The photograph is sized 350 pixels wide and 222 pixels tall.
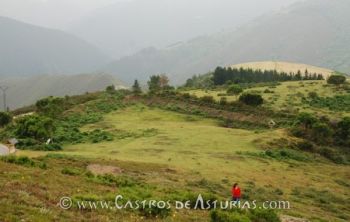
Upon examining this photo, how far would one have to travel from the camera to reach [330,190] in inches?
1629

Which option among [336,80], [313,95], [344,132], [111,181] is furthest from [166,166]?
[336,80]

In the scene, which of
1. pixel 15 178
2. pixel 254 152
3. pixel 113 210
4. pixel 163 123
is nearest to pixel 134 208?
pixel 113 210

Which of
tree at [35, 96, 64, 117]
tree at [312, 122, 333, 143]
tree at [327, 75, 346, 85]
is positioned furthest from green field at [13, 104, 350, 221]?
tree at [327, 75, 346, 85]

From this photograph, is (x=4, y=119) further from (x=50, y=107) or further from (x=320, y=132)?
(x=320, y=132)

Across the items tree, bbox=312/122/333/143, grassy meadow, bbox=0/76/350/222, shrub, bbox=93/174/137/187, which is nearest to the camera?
grassy meadow, bbox=0/76/350/222

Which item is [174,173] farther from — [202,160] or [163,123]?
[163,123]

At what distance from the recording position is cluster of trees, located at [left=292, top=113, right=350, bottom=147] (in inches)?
2493

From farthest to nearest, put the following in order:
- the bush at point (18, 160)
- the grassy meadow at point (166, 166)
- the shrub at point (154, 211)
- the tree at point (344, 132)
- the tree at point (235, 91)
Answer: the tree at point (235, 91)
the tree at point (344, 132)
the bush at point (18, 160)
the grassy meadow at point (166, 166)
the shrub at point (154, 211)

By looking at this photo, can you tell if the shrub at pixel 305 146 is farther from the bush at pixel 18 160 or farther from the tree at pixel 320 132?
the bush at pixel 18 160

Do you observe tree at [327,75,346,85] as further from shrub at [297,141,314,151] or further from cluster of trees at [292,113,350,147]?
shrub at [297,141,314,151]

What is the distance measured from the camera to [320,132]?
63.3 metres

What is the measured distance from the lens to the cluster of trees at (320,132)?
2493 inches

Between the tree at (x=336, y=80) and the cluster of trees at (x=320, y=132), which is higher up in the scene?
the tree at (x=336, y=80)

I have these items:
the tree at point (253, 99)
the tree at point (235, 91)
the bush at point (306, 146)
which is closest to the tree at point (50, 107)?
the tree at point (253, 99)
